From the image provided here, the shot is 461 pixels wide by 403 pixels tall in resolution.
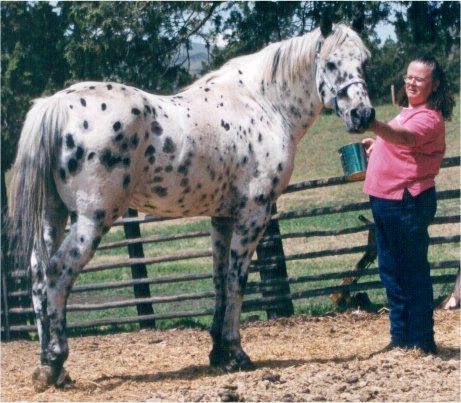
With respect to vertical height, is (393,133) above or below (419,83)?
below

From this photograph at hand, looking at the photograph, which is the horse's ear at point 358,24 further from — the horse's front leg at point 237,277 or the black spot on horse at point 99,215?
the black spot on horse at point 99,215

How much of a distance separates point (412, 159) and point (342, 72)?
2.57ft

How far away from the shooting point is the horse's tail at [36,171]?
5.49 metres

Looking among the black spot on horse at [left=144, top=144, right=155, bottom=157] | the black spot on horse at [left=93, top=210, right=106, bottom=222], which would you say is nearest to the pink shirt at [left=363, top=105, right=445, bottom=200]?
the black spot on horse at [left=144, top=144, right=155, bottom=157]

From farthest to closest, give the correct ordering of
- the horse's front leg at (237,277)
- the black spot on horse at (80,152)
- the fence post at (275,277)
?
the fence post at (275,277)
the horse's front leg at (237,277)
the black spot on horse at (80,152)

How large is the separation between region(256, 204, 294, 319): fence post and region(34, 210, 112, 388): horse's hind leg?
12.9 feet

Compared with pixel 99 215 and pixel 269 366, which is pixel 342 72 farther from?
pixel 269 366

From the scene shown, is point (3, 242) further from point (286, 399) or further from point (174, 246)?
point (174, 246)

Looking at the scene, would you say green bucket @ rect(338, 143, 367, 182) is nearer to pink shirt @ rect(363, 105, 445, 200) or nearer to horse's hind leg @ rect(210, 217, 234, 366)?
pink shirt @ rect(363, 105, 445, 200)

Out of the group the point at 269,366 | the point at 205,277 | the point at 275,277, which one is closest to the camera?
the point at 269,366

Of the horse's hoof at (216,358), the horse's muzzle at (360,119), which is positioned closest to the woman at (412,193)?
the horse's muzzle at (360,119)

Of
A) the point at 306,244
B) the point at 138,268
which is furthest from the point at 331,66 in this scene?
the point at 306,244

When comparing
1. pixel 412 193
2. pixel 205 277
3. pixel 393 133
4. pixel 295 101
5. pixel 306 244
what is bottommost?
pixel 306 244

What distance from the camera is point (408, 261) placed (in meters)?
5.97
